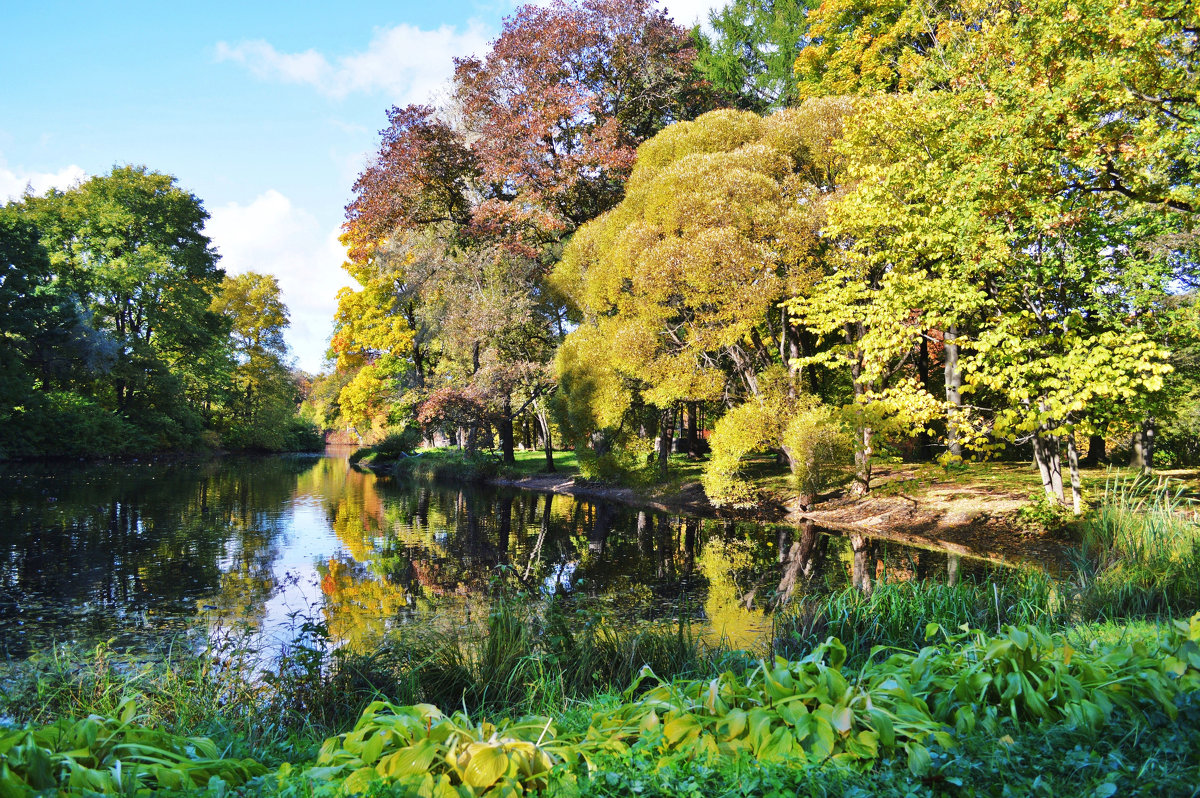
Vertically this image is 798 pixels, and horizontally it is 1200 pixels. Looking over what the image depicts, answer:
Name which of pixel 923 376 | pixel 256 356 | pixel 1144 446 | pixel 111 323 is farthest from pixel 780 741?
pixel 256 356

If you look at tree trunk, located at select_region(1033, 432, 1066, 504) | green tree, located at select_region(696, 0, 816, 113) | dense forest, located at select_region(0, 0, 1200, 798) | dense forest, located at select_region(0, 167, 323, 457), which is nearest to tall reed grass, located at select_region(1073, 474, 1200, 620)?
dense forest, located at select_region(0, 0, 1200, 798)

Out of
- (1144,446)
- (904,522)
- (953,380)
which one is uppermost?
(953,380)

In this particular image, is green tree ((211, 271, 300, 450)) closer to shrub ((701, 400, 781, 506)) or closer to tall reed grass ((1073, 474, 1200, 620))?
shrub ((701, 400, 781, 506))

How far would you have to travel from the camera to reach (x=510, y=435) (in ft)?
93.6

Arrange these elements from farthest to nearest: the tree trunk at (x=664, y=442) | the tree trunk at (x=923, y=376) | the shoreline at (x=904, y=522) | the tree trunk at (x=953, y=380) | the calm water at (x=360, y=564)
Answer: the tree trunk at (x=923, y=376), the tree trunk at (x=664, y=442), the tree trunk at (x=953, y=380), the shoreline at (x=904, y=522), the calm water at (x=360, y=564)

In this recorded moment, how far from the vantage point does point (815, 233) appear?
48.7 ft

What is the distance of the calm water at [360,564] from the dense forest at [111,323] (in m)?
8.97

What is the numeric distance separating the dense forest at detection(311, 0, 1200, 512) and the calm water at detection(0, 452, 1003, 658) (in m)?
3.09

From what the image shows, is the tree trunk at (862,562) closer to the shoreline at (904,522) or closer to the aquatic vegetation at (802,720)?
the shoreline at (904,522)

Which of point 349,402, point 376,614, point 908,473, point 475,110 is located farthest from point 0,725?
point 349,402

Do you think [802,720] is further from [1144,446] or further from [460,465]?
[460,465]

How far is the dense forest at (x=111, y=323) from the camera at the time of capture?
82.4 feet

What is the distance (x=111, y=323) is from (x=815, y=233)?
32.4 m

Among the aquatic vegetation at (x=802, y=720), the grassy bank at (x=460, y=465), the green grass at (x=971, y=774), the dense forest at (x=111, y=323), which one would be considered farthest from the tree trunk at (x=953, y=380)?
the dense forest at (x=111, y=323)
